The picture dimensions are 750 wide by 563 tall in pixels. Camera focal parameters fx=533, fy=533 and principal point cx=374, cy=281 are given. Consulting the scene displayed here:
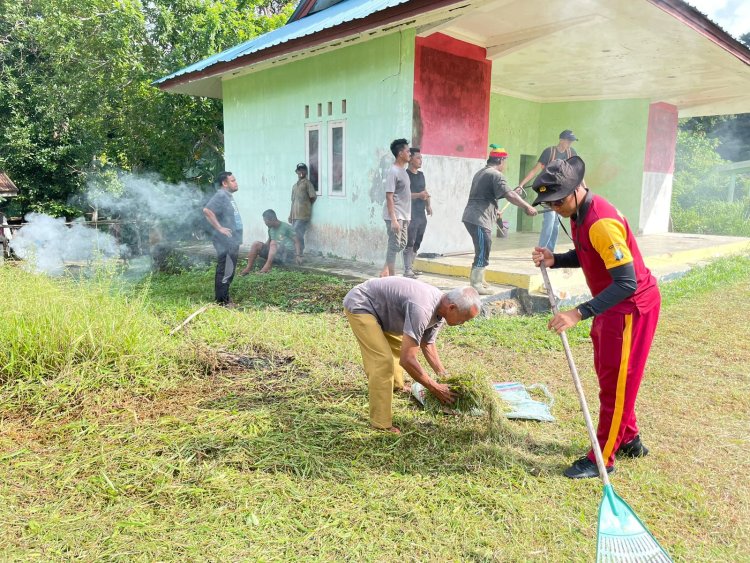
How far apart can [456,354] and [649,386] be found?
168 centimetres

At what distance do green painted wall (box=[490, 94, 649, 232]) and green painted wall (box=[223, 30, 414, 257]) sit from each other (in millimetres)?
4302

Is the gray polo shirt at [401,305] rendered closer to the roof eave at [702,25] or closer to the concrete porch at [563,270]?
the concrete porch at [563,270]

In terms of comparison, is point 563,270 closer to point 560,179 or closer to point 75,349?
point 560,179

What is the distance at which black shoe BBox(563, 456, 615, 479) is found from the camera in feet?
9.94

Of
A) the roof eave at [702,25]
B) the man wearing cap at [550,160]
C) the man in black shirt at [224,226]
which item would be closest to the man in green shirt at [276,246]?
the man in black shirt at [224,226]

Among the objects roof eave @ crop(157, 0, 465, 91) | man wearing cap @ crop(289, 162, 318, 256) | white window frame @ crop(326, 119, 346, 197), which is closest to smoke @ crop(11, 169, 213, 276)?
man wearing cap @ crop(289, 162, 318, 256)

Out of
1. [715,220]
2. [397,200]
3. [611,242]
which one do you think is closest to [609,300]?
[611,242]

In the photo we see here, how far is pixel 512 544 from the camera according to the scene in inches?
98.0

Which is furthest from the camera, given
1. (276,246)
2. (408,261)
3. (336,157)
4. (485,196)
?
(336,157)

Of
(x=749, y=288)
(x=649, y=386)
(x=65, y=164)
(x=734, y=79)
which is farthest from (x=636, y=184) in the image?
(x=65, y=164)

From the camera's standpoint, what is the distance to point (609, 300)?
2791 mm

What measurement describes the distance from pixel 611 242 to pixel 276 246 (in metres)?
7.42

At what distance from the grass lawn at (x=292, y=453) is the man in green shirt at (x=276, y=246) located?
164 inches

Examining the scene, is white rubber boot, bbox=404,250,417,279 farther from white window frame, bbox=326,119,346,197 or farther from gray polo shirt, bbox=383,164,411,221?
white window frame, bbox=326,119,346,197
